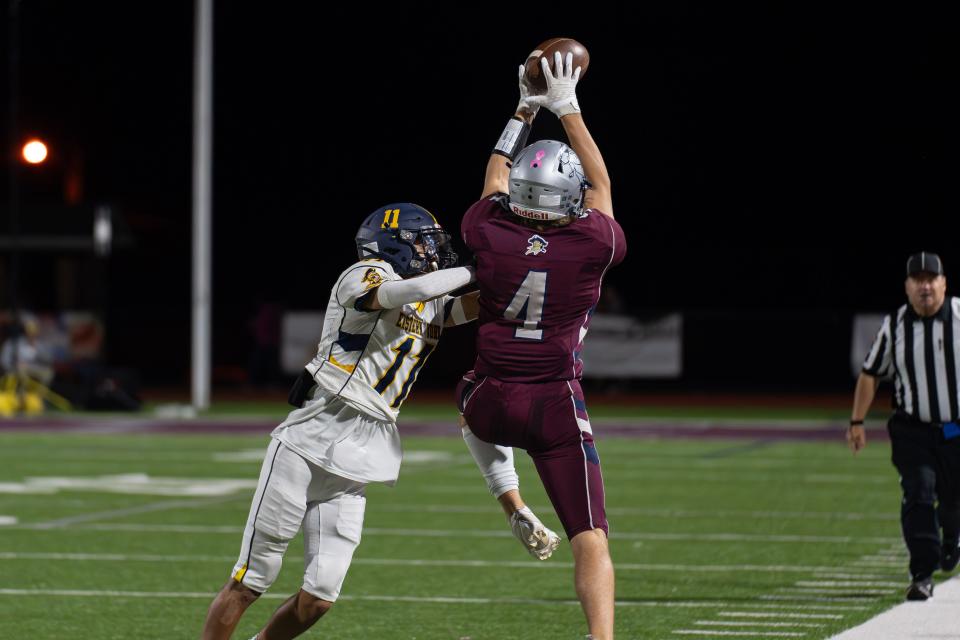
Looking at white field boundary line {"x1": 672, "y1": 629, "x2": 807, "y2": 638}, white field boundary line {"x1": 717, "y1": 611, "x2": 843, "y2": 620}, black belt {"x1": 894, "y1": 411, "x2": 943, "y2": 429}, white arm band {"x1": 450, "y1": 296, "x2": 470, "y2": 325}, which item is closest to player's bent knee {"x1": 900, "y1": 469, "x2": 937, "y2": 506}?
black belt {"x1": 894, "y1": 411, "x2": 943, "y2": 429}

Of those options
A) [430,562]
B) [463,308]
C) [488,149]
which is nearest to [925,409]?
[430,562]

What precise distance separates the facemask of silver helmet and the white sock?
883 mm

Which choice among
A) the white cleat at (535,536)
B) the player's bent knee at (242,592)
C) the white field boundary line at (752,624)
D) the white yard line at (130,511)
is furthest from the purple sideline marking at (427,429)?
the player's bent knee at (242,592)

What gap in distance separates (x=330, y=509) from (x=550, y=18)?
28.8m

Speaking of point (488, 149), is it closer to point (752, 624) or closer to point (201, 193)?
point (201, 193)

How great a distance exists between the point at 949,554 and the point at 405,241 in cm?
395

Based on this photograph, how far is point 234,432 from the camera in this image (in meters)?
20.0

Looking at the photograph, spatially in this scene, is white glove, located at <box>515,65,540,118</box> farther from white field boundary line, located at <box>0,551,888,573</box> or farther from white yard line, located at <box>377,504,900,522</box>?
white yard line, located at <box>377,504,900,522</box>

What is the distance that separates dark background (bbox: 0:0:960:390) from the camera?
104 feet

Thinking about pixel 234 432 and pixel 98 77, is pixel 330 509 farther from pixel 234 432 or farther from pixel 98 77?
pixel 98 77

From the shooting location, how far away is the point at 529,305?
5668 mm

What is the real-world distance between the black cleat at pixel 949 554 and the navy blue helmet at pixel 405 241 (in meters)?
3.72

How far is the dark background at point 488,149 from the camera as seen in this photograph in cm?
3184

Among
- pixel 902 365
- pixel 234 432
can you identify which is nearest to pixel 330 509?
pixel 902 365
